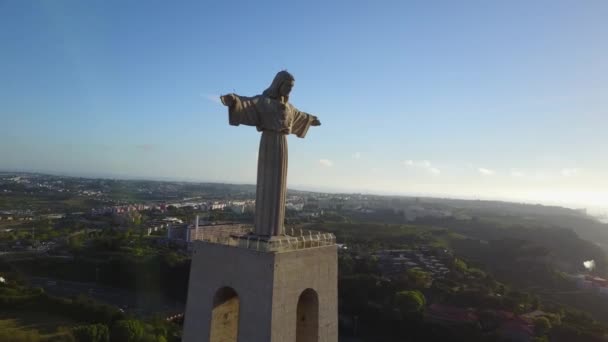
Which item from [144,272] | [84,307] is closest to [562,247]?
[144,272]

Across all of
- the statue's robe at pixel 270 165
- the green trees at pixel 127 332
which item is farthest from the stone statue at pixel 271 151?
the green trees at pixel 127 332

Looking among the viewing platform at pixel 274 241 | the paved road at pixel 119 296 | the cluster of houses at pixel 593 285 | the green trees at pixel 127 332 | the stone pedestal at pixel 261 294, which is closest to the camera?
the stone pedestal at pixel 261 294

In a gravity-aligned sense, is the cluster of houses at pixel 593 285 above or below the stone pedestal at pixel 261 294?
below

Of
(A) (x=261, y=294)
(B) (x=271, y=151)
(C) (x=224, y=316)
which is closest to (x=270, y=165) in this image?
(B) (x=271, y=151)

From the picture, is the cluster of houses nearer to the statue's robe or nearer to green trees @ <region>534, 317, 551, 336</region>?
green trees @ <region>534, 317, 551, 336</region>

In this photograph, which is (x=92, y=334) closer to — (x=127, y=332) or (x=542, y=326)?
(x=127, y=332)

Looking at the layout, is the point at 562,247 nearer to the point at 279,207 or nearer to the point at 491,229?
the point at 491,229

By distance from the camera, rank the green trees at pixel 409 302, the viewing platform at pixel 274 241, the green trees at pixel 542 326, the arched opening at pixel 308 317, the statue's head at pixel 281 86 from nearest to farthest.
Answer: the viewing platform at pixel 274 241 → the statue's head at pixel 281 86 → the arched opening at pixel 308 317 → the green trees at pixel 542 326 → the green trees at pixel 409 302

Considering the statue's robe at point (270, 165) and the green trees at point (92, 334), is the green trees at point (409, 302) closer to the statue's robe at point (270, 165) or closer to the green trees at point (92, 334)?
the green trees at point (92, 334)
